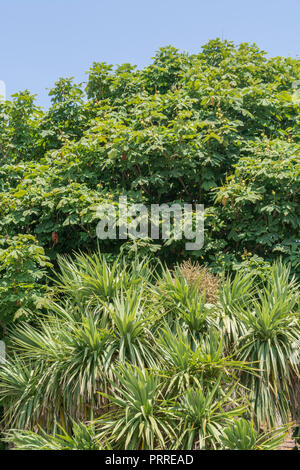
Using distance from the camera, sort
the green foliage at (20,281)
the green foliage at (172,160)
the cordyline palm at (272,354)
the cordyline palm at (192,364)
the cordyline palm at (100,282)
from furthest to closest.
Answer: the green foliage at (172,160)
the green foliage at (20,281)
the cordyline palm at (100,282)
the cordyline palm at (272,354)
the cordyline palm at (192,364)

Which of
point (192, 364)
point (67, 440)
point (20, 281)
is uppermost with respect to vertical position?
point (20, 281)

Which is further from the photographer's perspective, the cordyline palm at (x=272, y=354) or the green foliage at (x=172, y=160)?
the green foliage at (x=172, y=160)

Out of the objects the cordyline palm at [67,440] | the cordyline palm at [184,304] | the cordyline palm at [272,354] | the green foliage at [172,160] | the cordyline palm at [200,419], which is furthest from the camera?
the green foliage at [172,160]

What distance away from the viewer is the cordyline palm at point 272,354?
6.04 m

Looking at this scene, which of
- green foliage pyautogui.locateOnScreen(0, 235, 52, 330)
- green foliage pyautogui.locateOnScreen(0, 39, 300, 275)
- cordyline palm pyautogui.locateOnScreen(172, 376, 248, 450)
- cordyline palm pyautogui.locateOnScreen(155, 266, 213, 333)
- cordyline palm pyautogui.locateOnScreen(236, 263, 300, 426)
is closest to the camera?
cordyline palm pyautogui.locateOnScreen(172, 376, 248, 450)

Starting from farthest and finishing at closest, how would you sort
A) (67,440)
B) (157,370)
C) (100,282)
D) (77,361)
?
(100,282), (77,361), (157,370), (67,440)

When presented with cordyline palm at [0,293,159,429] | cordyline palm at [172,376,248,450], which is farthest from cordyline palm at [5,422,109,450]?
cordyline palm at [172,376,248,450]

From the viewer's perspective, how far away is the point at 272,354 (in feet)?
20.1

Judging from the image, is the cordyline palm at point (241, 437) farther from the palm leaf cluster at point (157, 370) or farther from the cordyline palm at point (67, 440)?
the cordyline palm at point (67, 440)

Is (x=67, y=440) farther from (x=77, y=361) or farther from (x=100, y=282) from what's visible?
(x=100, y=282)

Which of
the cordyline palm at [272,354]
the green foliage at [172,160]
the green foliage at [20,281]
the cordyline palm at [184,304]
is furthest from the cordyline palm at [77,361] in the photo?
the green foliage at [172,160]

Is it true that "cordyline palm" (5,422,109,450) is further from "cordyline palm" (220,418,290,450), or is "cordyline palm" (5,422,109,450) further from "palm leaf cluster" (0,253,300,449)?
"cordyline palm" (220,418,290,450)

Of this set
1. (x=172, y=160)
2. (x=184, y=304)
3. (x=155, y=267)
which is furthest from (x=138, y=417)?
(x=172, y=160)

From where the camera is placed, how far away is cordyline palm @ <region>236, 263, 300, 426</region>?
6.04m
